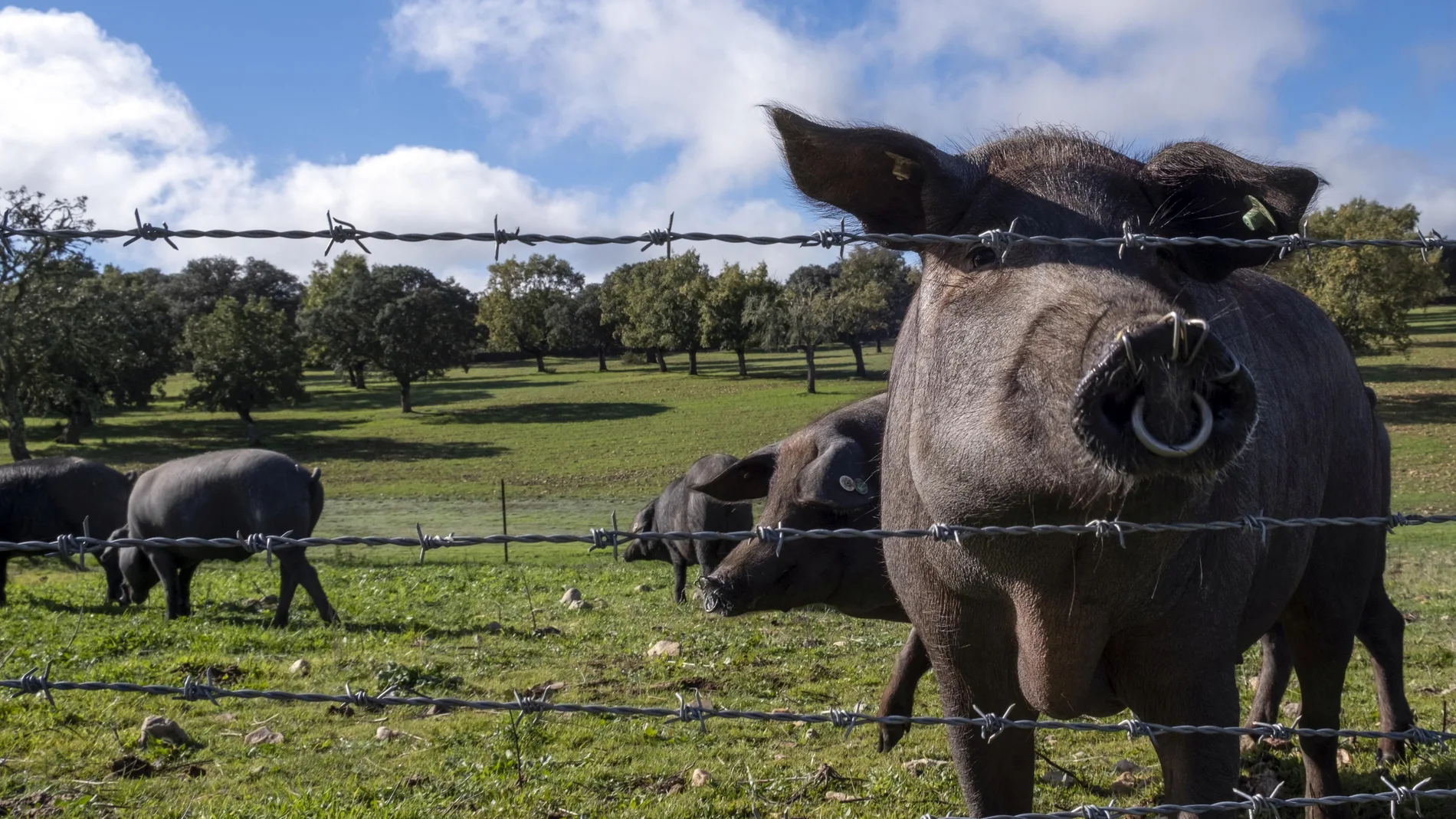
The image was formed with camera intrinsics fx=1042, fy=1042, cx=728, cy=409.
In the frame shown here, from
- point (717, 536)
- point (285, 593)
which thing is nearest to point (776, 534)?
point (717, 536)

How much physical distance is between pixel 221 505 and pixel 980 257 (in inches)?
477

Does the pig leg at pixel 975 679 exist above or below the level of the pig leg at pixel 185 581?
above

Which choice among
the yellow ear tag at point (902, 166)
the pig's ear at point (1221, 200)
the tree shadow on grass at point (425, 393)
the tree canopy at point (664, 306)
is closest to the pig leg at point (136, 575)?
the yellow ear tag at point (902, 166)

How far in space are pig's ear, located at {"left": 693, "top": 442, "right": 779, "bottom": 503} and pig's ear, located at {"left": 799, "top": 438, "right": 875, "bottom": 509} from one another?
26.4 inches

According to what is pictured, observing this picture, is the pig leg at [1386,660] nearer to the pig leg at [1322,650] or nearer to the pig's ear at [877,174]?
the pig leg at [1322,650]

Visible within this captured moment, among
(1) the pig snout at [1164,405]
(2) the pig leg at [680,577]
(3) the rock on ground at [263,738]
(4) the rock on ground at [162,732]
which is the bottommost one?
(2) the pig leg at [680,577]

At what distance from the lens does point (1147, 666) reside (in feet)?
11.1

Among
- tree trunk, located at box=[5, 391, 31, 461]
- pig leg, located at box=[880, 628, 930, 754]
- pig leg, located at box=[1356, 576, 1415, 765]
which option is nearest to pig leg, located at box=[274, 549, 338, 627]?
pig leg, located at box=[880, 628, 930, 754]

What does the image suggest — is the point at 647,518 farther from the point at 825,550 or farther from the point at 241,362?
the point at 241,362

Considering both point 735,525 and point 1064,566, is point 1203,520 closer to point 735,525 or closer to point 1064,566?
point 1064,566

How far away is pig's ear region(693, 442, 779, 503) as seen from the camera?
25.2ft

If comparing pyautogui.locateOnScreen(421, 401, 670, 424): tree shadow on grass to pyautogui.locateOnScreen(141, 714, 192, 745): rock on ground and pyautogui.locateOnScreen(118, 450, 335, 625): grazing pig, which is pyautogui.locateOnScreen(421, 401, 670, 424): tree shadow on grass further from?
pyautogui.locateOnScreen(141, 714, 192, 745): rock on ground

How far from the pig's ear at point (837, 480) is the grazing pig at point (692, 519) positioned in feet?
15.4

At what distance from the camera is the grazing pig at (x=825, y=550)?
6516 millimetres
